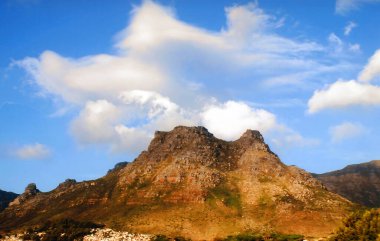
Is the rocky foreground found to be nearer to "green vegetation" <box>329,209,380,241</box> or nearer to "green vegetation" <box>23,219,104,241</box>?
"green vegetation" <box>23,219,104,241</box>

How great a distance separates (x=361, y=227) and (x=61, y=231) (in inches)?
5184

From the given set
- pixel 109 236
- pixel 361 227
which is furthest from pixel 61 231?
pixel 361 227

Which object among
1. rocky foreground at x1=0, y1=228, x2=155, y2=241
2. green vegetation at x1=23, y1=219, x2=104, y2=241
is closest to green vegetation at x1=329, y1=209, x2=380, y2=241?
rocky foreground at x1=0, y1=228, x2=155, y2=241

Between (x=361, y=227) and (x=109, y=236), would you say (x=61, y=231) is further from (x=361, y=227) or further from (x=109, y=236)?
(x=361, y=227)

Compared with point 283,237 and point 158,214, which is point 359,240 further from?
point 158,214

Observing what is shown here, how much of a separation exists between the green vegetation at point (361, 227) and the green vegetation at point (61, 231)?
11407 centimetres

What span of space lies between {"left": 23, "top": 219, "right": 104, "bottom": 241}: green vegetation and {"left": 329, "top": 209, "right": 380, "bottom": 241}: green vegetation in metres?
114

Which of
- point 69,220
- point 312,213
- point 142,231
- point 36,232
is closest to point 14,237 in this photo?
point 36,232

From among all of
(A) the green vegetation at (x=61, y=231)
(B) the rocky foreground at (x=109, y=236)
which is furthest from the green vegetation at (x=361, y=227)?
(A) the green vegetation at (x=61, y=231)

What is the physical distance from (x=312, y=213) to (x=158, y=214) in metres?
66.9

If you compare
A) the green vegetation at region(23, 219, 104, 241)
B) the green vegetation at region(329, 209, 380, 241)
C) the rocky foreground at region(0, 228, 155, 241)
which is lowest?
the green vegetation at region(329, 209, 380, 241)

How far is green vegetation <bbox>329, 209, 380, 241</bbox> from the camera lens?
8569 centimetres

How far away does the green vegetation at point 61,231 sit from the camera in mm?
176975

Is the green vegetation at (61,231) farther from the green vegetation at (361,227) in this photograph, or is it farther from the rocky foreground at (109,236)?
the green vegetation at (361,227)
